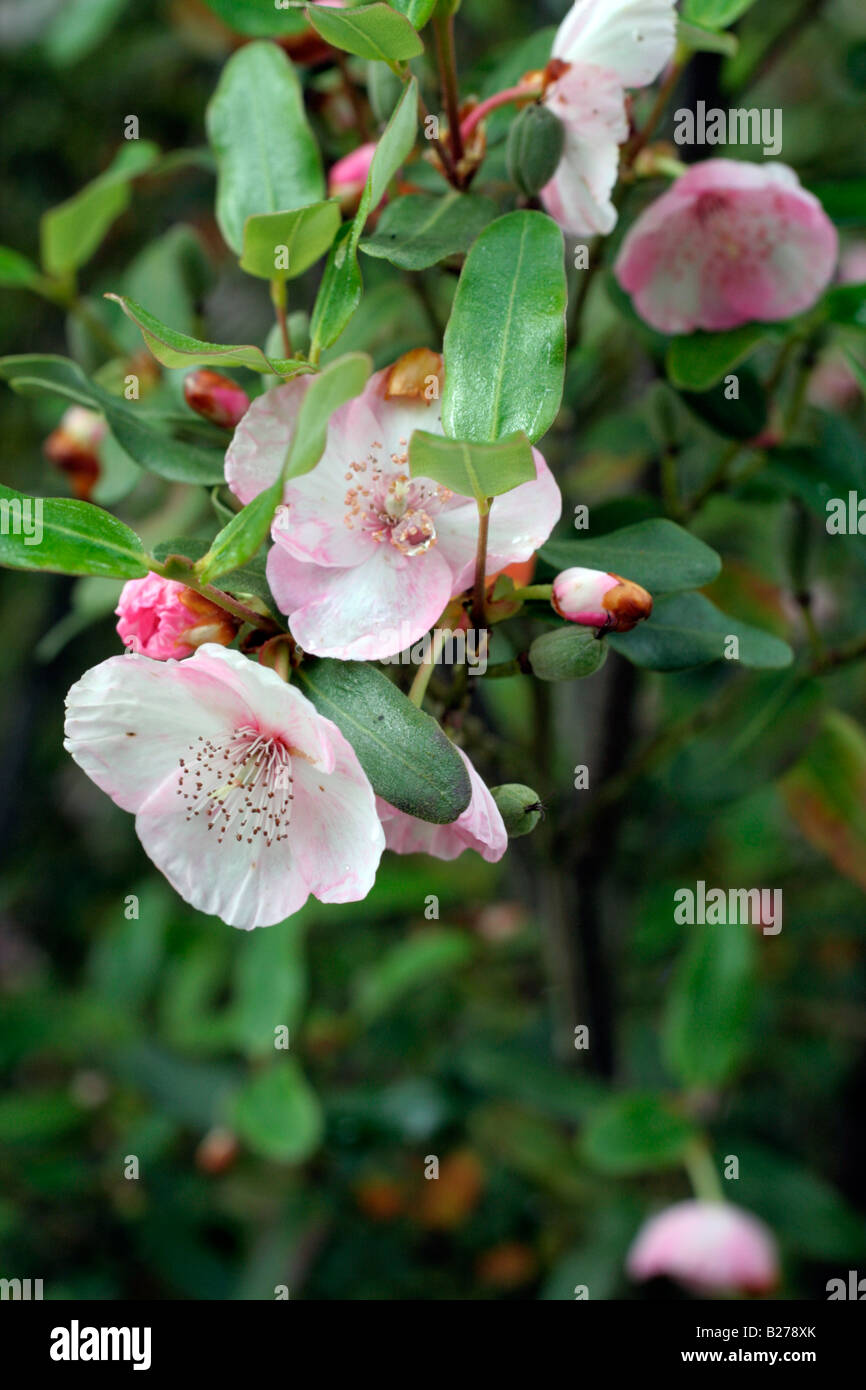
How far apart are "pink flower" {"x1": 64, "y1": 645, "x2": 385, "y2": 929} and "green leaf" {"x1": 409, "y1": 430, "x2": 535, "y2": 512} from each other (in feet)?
0.40

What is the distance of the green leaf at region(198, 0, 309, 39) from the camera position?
33.2 inches

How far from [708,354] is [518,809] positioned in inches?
15.5

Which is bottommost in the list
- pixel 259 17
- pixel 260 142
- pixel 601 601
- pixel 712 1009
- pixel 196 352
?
pixel 712 1009

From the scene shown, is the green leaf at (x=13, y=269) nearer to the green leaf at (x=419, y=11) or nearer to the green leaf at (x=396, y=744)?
the green leaf at (x=419, y=11)

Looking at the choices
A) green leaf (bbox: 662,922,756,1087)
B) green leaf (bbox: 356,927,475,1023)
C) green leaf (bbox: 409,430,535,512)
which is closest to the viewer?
green leaf (bbox: 409,430,535,512)

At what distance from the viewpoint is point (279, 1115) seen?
4.17 feet

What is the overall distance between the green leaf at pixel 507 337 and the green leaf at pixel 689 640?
15 centimetres

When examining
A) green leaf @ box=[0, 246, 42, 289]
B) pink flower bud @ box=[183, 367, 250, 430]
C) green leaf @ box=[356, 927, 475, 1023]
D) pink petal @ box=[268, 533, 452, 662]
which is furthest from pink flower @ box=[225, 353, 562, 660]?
green leaf @ box=[356, 927, 475, 1023]

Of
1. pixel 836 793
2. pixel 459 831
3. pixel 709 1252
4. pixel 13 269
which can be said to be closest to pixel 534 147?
pixel 459 831

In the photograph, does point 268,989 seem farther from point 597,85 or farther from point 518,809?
point 597,85

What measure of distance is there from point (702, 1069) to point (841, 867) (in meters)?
0.35

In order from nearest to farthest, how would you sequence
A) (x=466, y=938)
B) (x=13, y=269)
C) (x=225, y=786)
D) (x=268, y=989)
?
(x=225, y=786), (x=13, y=269), (x=268, y=989), (x=466, y=938)

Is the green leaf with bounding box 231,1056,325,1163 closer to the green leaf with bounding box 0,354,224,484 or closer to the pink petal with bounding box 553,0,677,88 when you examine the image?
the green leaf with bounding box 0,354,224,484
